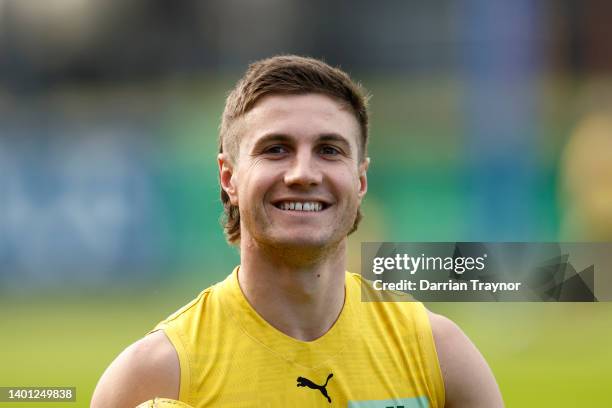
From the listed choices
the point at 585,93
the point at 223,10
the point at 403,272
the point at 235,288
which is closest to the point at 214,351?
the point at 235,288

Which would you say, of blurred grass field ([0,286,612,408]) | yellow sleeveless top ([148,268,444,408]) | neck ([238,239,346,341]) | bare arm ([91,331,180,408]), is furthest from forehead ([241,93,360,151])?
blurred grass field ([0,286,612,408])

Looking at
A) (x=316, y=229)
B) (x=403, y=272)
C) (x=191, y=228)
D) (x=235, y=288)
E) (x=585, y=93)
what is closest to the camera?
(x=316, y=229)

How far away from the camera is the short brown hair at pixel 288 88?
198 cm

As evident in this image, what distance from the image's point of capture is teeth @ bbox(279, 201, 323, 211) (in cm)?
187

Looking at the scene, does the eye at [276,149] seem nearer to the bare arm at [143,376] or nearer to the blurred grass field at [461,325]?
the bare arm at [143,376]

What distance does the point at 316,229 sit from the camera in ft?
6.15

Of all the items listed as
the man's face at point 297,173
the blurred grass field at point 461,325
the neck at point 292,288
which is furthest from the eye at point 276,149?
the blurred grass field at point 461,325

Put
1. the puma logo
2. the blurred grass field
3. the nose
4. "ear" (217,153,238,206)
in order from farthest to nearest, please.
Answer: the blurred grass field, "ear" (217,153,238,206), the puma logo, the nose

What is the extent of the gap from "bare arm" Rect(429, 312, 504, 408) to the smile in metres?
0.54

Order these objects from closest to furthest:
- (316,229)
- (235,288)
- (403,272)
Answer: (316,229) → (235,288) → (403,272)

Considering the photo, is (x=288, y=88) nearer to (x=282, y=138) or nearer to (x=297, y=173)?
(x=282, y=138)

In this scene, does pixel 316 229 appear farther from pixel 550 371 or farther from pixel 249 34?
pixel 550 371

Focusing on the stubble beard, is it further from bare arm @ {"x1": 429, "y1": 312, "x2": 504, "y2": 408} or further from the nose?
bare arm @ {"x1": 429, "y1": 312, "x2": 504, "y2": 408}

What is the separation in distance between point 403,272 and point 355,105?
1.13m
